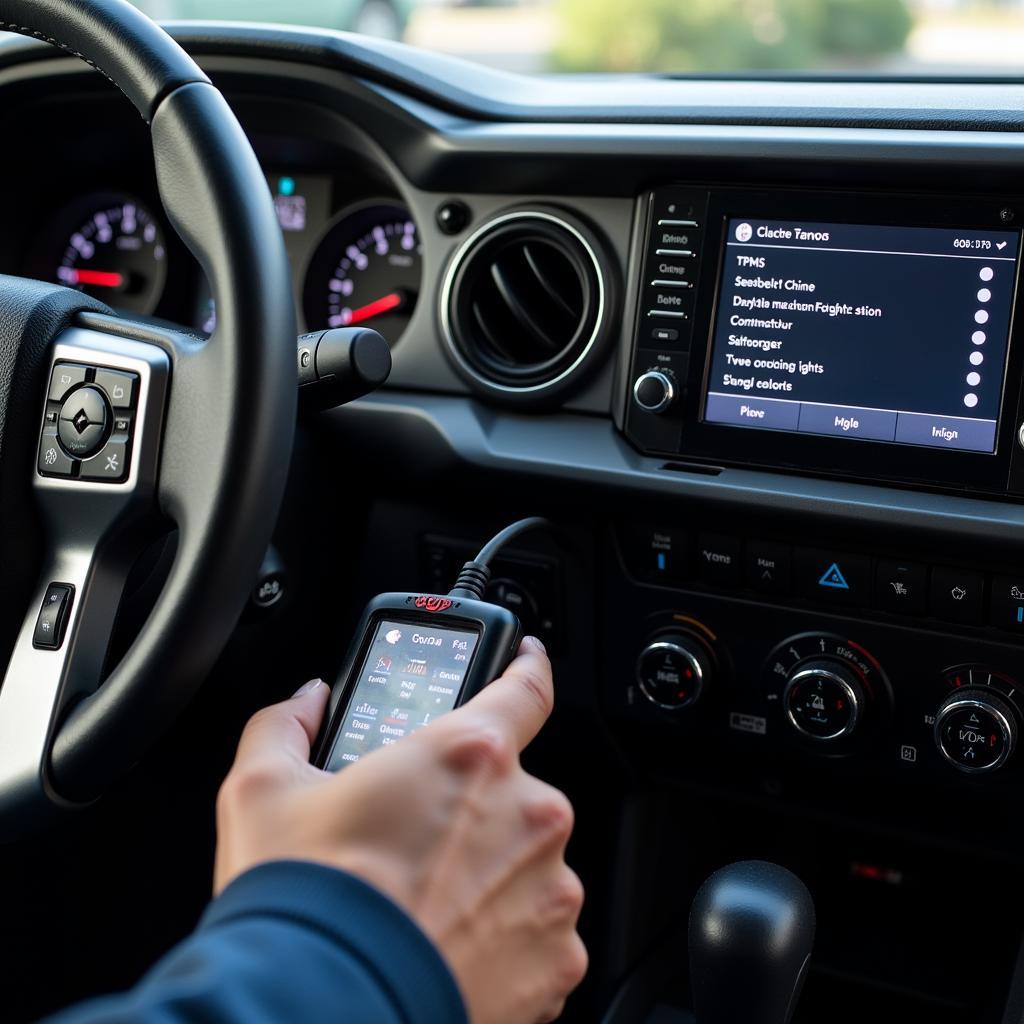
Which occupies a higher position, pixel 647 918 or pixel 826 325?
pixel 826 325

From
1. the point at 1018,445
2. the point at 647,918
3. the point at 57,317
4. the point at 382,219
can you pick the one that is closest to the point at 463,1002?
the point at 57,317

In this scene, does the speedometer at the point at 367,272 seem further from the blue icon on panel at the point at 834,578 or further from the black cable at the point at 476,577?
the blue icon on panel at the point at 834,578

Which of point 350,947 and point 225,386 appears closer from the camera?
point 350,947

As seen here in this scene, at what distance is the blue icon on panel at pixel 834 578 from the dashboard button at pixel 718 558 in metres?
0.09

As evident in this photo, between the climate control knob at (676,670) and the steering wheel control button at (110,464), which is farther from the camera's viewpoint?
the climate control knob at (676,670)

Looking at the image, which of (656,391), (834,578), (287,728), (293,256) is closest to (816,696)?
(834,578)

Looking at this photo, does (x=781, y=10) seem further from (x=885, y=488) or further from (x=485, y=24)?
(x=885, y=488)

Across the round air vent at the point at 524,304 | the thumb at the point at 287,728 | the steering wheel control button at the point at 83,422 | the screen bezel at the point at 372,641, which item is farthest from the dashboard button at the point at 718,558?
the steering wheel control button at the point at 83,422

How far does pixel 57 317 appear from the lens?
106 centimetres

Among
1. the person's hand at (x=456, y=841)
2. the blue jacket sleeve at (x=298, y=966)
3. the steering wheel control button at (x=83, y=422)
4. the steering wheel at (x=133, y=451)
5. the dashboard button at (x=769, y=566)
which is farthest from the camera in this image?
the dashboard button at (x=769, y=566)

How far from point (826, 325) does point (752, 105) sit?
0.26 metres

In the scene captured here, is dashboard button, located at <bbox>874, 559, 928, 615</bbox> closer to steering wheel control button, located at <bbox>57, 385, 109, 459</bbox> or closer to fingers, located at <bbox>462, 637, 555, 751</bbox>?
fingers, located at <bbox>462, 637, 555, 751</bbox>

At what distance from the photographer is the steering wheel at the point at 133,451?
89cm

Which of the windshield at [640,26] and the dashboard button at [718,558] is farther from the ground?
the windshield at [640,26]
